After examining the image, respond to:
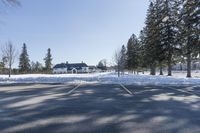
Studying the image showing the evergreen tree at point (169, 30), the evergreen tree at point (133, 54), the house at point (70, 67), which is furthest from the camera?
the house at point (70, 67)

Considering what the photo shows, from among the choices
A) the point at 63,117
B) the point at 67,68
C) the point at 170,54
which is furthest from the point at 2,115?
the point at 67,68

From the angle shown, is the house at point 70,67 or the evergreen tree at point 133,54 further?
the house at point 70,67

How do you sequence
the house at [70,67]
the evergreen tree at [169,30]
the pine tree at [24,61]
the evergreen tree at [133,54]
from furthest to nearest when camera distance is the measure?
the house at [70,67] < the pine tree at [24,61] < the evergreen tree at [133,54] < the evergreen tree at [169,30]

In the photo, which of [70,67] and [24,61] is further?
[70,67]

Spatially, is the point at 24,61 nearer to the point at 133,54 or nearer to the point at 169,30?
the point at 133,54

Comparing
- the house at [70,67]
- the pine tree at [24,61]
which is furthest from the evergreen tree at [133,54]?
the house at [70,67]

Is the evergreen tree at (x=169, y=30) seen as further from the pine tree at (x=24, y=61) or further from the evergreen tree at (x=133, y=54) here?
the pine tree at (x=24, y=61)

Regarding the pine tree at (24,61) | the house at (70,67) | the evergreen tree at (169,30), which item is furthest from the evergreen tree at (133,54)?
the house at (70,67)

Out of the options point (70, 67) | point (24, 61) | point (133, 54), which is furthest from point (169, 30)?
point (70, 67)

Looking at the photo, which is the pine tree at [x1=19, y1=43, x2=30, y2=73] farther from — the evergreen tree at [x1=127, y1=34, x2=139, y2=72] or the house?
the house

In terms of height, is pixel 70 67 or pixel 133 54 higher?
pixel 133 54

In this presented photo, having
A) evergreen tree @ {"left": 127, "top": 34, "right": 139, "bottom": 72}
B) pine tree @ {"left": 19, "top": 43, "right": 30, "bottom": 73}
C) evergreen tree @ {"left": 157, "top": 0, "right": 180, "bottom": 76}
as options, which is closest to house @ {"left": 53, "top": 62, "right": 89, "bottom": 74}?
pine tree @ {"left": 19, "top": 43, "right": 30, "bottom": 73}

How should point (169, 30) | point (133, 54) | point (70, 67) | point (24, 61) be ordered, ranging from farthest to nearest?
point (70, 67), point (24, 61), point (133, 54), point (169, 30)

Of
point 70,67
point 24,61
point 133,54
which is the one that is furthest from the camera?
point 70,67
